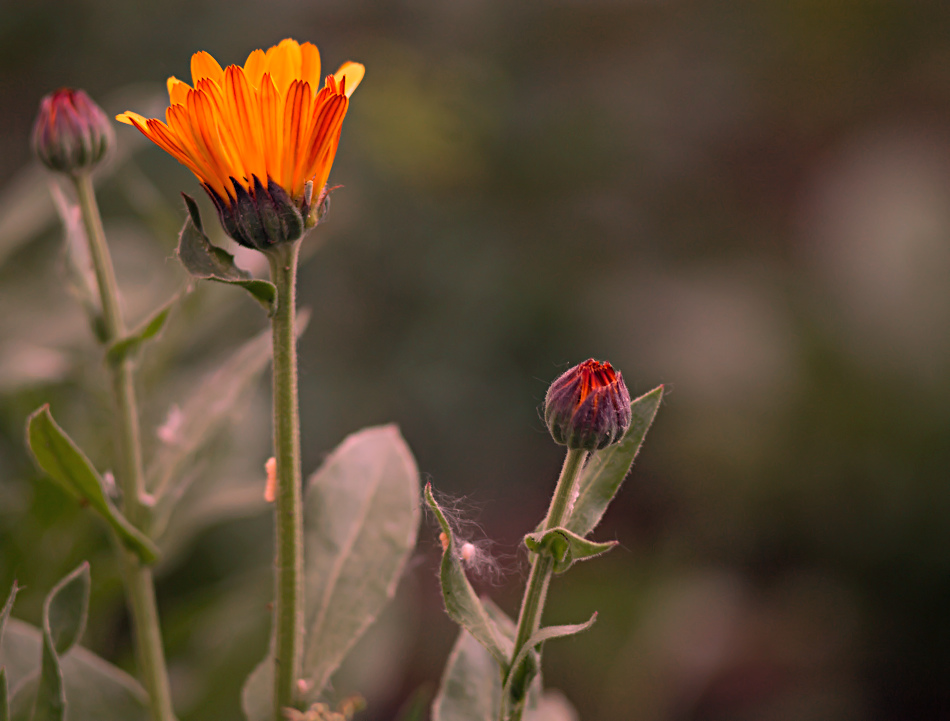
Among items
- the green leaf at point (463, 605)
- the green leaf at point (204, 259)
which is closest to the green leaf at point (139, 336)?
the green leaf at point (204, 259)

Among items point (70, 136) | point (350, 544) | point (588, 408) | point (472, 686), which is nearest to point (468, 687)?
point (472, 686)

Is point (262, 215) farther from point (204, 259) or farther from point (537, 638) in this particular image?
→ point (537, 638)

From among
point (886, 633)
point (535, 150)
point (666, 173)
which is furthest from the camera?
point (666, 173)

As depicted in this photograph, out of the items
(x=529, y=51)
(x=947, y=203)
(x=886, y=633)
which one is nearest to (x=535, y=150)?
(x=529, y=51)

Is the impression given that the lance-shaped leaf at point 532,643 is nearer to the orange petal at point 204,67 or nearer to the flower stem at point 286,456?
the flower stem at point 286,456

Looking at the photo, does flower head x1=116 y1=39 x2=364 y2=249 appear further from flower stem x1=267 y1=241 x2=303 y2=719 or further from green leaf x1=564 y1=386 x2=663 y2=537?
green leaf x1=564 y1=386 x2=663 y2=537

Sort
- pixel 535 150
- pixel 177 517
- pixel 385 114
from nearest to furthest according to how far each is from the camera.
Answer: pixel 177 517 → pixel 385 114 → pixel 535 150

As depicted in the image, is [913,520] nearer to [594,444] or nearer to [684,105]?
[684,105]
